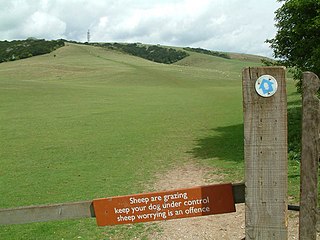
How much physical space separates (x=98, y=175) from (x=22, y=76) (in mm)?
74015

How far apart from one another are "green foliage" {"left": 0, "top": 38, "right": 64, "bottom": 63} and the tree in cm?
11798

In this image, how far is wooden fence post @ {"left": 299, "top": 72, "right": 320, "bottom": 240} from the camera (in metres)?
3.30

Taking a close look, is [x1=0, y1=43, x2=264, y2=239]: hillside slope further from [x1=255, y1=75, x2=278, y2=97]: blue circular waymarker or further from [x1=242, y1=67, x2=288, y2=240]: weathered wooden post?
[x1=255, y1=75, x2=278, y2=97]: blue circular waymarker

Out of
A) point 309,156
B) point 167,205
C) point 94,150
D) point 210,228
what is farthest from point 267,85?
point 94,150

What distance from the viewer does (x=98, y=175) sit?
13.5 meters

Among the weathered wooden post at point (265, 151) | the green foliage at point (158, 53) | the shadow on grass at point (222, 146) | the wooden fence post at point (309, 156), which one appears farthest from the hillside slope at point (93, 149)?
the green foliage at point (158, 53)

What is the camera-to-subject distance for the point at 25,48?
13188 cm

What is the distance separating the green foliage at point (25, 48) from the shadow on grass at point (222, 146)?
11468cm

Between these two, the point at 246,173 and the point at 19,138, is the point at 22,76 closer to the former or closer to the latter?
the point at 19,138

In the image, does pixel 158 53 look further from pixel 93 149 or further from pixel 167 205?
pixel 167 205

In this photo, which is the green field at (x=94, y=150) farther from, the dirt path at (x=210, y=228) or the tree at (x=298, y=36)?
the tree at (x=298, y=36)

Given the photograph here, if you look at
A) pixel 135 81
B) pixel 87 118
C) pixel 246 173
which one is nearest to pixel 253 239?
pixel 246 173

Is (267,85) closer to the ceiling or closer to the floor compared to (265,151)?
closer to the ceiling

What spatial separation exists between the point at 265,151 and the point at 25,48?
451 ft
